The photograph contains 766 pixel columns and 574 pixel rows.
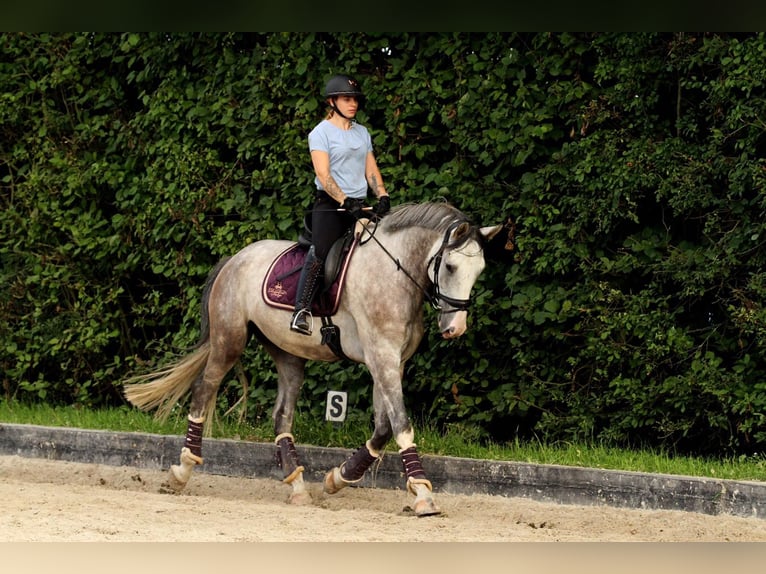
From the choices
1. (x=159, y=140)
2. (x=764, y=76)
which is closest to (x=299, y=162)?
(x=159, y=140)

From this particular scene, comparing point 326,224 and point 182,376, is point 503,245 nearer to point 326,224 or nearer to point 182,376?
point 326,224

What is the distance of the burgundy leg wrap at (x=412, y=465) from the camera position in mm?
6859

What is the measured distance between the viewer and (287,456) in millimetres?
7836

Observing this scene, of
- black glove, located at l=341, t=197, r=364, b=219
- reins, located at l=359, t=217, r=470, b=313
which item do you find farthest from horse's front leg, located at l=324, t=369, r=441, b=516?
black glove, located at l=341, t=197, r=364, b=219

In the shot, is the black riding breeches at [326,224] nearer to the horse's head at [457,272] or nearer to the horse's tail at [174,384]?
the horse's head at [457,272]

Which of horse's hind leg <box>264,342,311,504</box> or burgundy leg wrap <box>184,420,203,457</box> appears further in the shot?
burgundy leg wrap <box>184,420,203,457</box>

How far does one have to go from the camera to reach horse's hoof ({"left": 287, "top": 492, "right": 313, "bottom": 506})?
24.9 ft

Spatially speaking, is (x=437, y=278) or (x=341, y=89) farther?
(x=341, y=89)

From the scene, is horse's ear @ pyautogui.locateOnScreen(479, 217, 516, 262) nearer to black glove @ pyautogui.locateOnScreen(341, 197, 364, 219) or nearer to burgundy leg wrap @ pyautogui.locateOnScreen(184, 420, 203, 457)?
black glove @ pyautogui.locateOnScreen(341, 197, 364, 219)

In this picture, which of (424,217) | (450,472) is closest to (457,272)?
(424,217)

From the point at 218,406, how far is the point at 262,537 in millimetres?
4140

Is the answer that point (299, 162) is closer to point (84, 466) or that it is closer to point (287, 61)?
point (287, 61)

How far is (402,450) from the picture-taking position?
6957 mm

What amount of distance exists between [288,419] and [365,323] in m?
1.21
